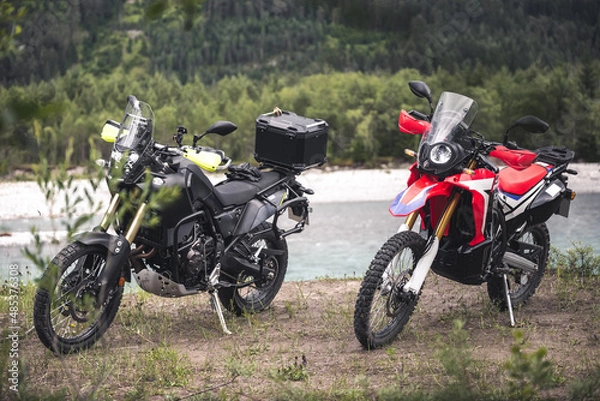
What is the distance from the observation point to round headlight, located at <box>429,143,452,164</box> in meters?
5.97

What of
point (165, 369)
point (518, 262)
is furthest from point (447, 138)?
point (165, 369)

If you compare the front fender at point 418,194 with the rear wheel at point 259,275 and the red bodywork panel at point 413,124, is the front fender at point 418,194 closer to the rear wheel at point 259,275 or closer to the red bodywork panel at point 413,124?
the red bodywork panel at point 413,124

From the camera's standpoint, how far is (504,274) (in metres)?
6.62

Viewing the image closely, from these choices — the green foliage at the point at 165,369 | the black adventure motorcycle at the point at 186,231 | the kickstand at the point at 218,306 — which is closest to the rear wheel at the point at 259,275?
the black adventure motorcycle at the point at 186,231

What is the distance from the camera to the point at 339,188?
3155cm

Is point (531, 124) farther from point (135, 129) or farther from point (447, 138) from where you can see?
point (135, 129)

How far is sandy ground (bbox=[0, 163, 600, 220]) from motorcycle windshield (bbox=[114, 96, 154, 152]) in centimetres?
1942

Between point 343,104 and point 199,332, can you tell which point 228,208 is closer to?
point 199,332

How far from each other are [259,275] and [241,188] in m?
0.65

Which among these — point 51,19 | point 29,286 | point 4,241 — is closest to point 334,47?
point 51,19

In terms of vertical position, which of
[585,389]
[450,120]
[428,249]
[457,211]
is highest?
[450,120]

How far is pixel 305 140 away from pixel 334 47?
5820 cm

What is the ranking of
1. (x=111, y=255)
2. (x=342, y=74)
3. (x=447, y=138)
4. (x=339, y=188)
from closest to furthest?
1. (x=111, y=255)
2. (x=447, y=138)
3. (x=339, y=188)
4. (x=342, y=74)

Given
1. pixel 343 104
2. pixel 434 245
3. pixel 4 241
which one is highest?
pixel 434 245
